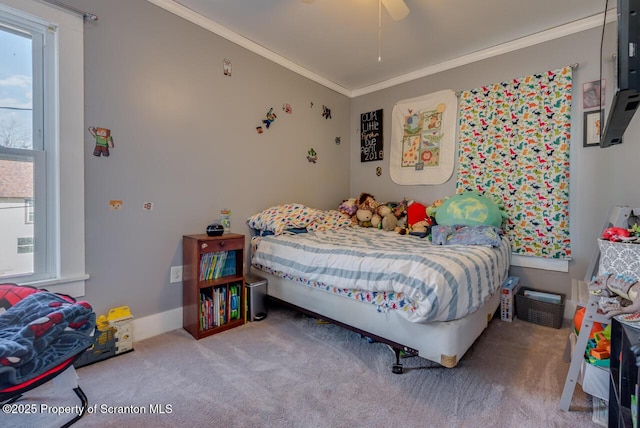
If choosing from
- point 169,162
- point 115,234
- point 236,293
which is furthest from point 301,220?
point 115,234

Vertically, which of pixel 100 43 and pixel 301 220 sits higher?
pixel 100 43

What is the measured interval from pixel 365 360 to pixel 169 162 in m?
1.99

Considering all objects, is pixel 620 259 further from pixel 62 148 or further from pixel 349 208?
pixel 62 148

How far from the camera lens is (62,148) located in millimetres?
1737

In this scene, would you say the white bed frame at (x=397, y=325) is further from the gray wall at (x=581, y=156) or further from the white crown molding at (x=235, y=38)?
the white crown molding at (x=235, y=38)

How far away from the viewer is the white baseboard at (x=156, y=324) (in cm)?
205

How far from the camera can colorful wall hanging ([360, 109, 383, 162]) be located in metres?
3.63

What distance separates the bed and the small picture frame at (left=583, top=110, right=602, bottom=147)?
102 cm

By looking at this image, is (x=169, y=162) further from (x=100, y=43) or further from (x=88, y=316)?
(x=88, y=316)

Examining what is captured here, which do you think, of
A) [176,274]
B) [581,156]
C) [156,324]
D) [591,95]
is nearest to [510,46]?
[591,95]

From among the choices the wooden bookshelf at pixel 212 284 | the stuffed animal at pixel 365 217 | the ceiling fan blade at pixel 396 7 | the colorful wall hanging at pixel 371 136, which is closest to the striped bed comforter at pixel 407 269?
the wooden bookshelf at pixel 212 284

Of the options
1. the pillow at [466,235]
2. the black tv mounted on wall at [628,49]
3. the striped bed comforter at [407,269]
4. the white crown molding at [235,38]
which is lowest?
the striped bed comforter at [407,269]

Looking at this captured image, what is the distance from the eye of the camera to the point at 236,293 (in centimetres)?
232

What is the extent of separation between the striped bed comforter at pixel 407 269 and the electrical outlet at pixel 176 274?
67 centimetres
